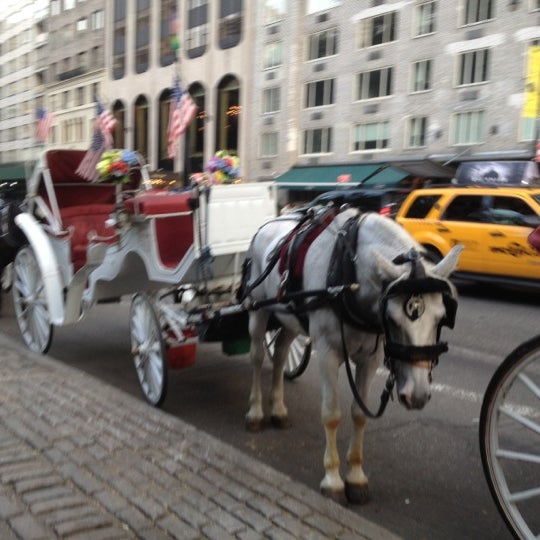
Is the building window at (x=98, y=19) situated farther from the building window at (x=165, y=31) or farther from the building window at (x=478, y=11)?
the building window at (x=478, y=11)

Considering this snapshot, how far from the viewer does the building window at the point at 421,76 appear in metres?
26.8

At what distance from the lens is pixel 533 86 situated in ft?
70.1

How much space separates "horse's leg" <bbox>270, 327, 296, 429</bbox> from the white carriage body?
892 mm

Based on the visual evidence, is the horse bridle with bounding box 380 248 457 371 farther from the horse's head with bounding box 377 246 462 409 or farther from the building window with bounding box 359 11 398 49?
the building window with bounding box 359 11 398 49

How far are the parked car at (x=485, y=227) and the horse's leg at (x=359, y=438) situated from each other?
7.80m

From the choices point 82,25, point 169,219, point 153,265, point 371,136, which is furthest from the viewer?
point 82,25

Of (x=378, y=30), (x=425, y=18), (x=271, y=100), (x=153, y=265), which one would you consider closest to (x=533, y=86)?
(x=425, y=18)

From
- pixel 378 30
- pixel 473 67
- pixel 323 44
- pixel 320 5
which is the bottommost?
pixel 473 67

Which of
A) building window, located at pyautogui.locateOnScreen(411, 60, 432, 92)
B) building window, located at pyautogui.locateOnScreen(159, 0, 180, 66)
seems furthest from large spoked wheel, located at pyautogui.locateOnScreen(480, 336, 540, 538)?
building window, located at pyautogui.locateOnScreen(159, 0, 180, 66)

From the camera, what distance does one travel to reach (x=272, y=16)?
3422 centimetres

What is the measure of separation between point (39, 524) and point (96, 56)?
170ft

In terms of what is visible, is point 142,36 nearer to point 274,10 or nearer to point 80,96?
point 80,96

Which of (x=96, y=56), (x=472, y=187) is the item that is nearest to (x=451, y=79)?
(x=472, y=187)

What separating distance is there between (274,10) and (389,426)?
33.1 meters
